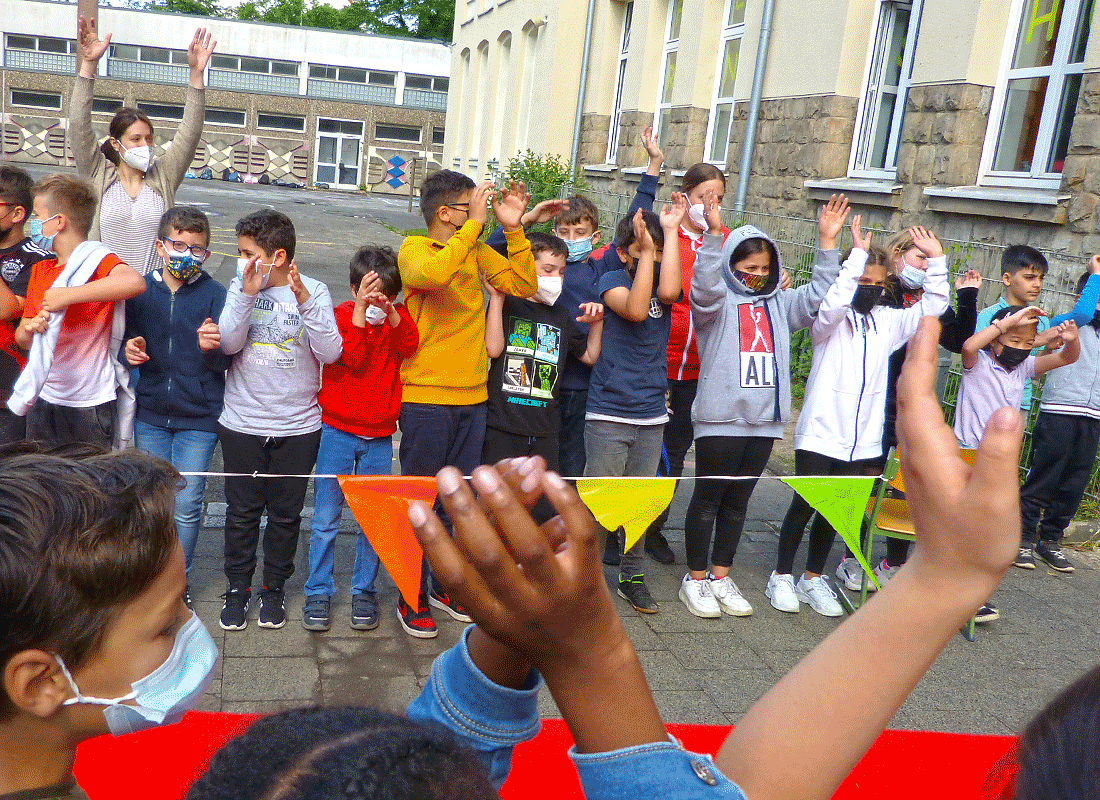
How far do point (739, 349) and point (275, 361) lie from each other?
2.21m


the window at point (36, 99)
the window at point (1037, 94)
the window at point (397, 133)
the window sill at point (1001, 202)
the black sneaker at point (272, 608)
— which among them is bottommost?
the black sneaker at point (272, 608)

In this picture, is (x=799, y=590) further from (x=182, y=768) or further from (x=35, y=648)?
(x=35, y=648)

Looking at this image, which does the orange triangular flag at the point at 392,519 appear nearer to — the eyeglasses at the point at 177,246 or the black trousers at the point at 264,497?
the black trousers at the point at 264,497

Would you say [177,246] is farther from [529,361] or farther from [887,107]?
[887,107]

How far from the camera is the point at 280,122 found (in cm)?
4544

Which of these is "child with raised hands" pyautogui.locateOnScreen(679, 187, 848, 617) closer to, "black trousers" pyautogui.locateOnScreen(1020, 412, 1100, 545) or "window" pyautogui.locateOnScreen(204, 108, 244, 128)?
"black trousers" pyautogui.locateOnScreen(1020, 412, 1100, 545)

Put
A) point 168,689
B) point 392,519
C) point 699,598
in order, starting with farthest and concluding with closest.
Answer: point 699,598, point 392,519, point 168,689

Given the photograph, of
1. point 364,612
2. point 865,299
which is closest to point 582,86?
point 865,299

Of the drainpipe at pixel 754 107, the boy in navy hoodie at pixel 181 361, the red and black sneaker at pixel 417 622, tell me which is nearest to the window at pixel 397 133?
the drainpipe at pixel 754 107

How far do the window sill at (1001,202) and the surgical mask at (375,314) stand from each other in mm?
5557

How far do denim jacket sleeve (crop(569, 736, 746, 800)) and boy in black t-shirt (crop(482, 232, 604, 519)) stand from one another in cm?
362

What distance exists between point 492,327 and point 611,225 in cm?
1018

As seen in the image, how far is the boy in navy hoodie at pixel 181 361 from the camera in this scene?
3.96 metres

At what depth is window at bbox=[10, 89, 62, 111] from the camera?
142 ft
